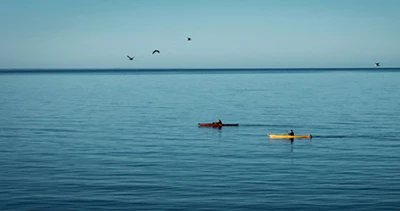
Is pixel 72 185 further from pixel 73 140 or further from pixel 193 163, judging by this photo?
pixel 73 140

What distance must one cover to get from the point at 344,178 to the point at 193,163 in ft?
40.5

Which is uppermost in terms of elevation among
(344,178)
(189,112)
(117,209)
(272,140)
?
(189,112)

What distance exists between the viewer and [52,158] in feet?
159

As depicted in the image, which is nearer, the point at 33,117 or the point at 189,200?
the point at 189,200

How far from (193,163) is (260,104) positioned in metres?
63.2

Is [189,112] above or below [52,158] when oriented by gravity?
above

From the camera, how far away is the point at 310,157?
49.9 metres

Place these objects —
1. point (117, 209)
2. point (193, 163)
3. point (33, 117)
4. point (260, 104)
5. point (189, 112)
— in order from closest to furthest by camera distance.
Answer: point (117, 209)
point (193, 163)
point (33, 117)
point (189, 112)
point (260, 104)

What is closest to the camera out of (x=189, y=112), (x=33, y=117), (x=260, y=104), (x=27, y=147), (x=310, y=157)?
(x=310, y=157)

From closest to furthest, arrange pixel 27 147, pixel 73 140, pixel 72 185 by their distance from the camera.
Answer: pixel 72 185 → pixel 27 147 → pixel 73 140

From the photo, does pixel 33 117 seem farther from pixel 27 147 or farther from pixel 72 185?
pixel 72 185

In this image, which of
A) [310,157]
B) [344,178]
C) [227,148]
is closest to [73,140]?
[227,148]

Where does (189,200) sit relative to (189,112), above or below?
below

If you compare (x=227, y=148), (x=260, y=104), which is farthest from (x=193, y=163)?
(x=260, y=104)
